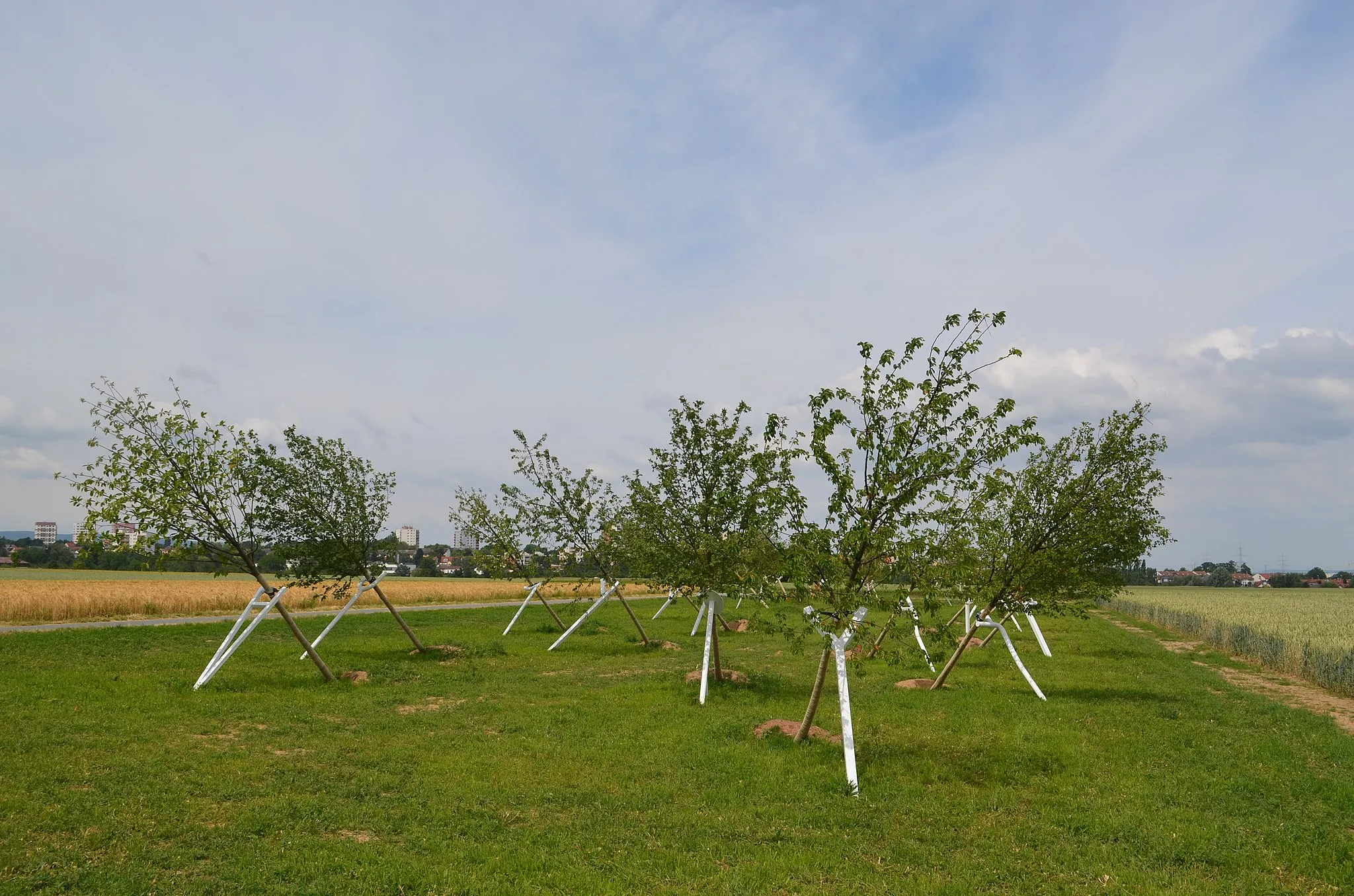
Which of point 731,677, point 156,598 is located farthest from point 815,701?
point 156,598

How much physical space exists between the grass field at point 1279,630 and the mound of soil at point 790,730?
17.9 m

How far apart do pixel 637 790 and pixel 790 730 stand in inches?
169

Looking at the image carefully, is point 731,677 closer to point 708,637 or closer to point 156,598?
point 708,637

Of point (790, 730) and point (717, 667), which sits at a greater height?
point (717, 667)

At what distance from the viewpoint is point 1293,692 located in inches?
923

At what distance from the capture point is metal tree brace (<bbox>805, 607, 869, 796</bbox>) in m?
11.9

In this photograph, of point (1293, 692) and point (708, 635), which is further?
point (1293, 692)

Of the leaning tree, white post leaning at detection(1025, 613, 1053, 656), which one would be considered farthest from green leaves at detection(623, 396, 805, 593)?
white post leaning at detection(1025, 613, 1053, 656)

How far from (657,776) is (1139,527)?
21.9 m

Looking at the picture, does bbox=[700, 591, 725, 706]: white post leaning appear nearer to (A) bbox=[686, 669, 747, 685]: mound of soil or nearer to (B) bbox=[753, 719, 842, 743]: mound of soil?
(A) bbox=[686, 669, 747, 685]: mound of soil

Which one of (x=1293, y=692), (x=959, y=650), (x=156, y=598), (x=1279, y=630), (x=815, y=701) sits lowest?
(x=1293, y=692)

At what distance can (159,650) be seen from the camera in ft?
86.9

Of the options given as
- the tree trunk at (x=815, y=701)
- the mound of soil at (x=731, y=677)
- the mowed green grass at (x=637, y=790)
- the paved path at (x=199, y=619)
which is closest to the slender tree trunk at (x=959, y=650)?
the mowed green grass at (x=637, y=790)

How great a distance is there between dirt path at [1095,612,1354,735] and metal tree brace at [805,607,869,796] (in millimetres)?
12690
